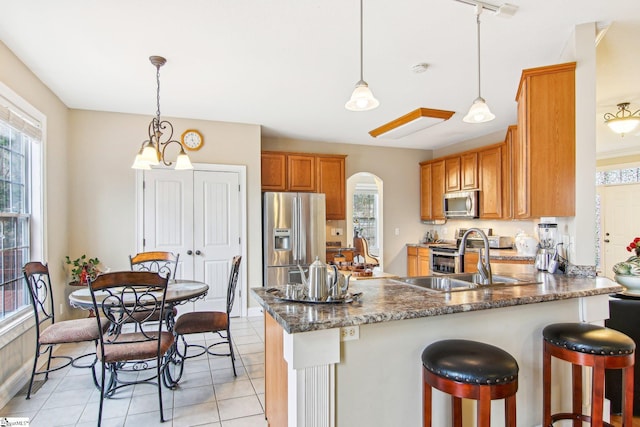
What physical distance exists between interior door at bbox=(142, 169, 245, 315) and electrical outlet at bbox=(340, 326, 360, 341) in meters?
3.40

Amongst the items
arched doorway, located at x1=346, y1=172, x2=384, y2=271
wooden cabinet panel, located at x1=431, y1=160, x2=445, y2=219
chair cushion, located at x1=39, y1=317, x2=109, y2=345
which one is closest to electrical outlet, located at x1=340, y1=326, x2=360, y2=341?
chair cushion, located at x1=39, y1=317, x2=109, y2=345

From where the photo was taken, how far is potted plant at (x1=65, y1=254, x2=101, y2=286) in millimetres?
3955

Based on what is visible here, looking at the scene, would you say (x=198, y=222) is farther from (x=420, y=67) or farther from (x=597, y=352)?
(x=597, y=352)

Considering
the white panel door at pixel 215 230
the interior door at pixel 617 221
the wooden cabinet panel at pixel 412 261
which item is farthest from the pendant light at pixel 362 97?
the interior door at pixel 617 221

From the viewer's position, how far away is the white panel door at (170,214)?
4.42 meters

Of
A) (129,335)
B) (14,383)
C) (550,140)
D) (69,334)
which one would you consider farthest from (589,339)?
(14,383)

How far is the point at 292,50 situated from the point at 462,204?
3.81 metres

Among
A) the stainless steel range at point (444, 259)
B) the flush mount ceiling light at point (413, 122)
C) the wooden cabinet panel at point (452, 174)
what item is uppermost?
the flush mount ceiling light at point (413, 122)

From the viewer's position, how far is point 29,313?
9.87 ft

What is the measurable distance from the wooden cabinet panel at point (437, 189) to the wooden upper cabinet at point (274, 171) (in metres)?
2.65

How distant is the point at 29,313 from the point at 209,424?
6.43ft

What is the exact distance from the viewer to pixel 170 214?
4.50 m

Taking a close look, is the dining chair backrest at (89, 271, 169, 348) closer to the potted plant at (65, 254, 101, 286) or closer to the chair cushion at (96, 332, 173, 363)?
the chair cushion at (96, 332, 173, 363)

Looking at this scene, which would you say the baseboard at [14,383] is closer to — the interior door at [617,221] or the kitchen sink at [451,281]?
the kitchen sink at [451,281]
